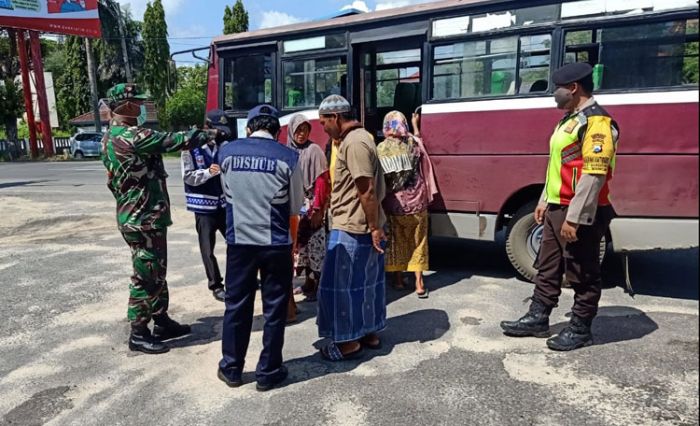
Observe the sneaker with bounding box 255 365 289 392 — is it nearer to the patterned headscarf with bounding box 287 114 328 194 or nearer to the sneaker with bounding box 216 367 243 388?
the sneaker with bounding box 216 367 243 388

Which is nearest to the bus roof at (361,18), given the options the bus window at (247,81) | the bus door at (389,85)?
the bus window at (247,81)

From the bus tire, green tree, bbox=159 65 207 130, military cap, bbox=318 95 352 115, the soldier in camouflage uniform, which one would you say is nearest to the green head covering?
the soldier in camouflage uniform

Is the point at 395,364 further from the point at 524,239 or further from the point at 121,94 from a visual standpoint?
the point at 121,94

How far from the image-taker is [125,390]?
3.32 meters

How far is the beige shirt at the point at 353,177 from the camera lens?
3.32 metres

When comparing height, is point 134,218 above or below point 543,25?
below

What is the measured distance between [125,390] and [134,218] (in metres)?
1.13

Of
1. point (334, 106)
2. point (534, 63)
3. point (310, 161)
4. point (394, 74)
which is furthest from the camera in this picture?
point (394, 74)

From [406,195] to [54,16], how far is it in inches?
1154

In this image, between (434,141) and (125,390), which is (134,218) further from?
(434,141)

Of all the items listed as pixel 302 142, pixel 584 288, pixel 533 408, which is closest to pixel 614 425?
pixel 533 408

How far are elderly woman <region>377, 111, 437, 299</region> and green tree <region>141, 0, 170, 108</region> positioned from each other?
3131 cm

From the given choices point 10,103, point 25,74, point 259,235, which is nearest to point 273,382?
point 259,235

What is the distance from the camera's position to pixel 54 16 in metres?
27.4
